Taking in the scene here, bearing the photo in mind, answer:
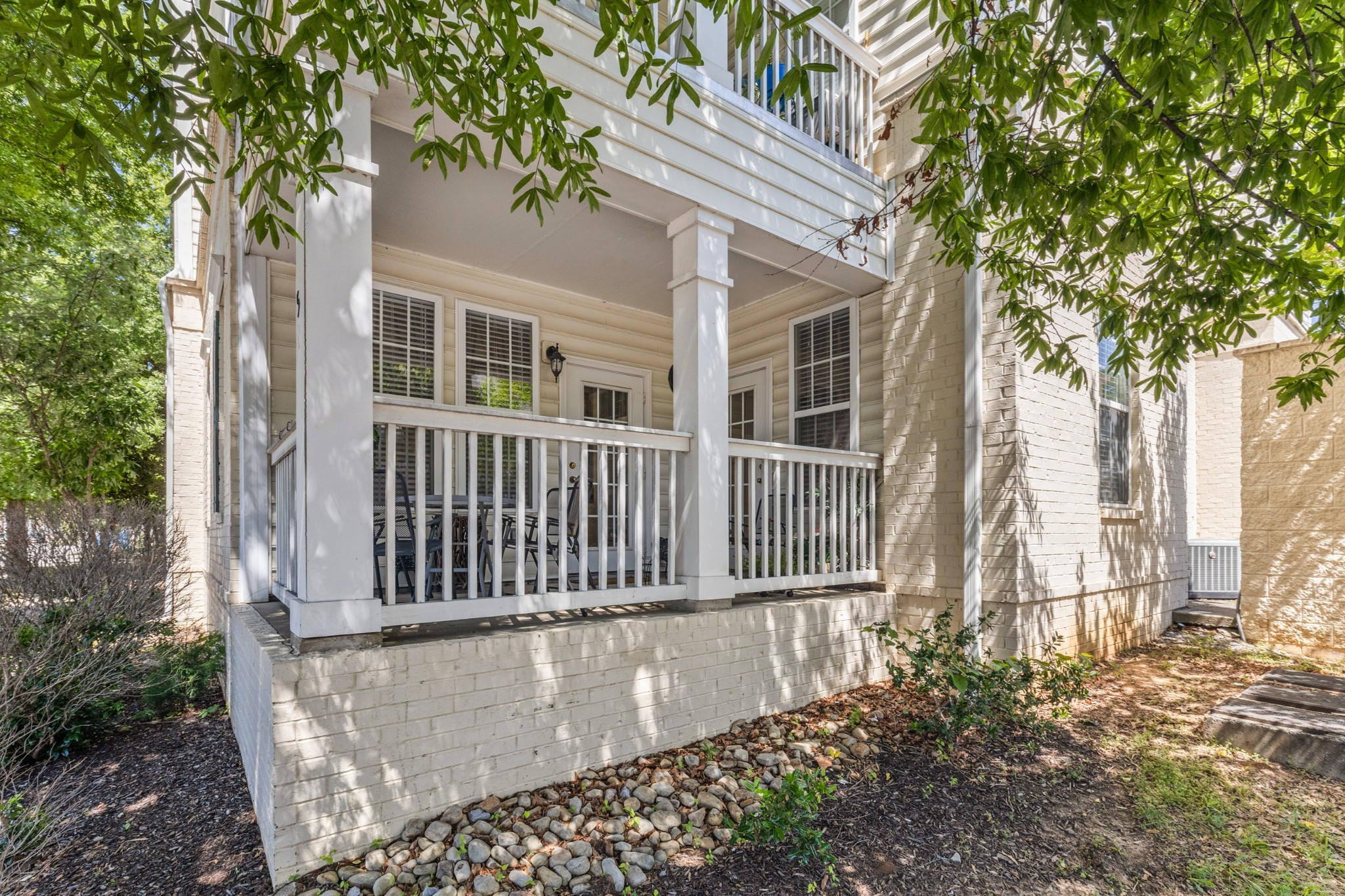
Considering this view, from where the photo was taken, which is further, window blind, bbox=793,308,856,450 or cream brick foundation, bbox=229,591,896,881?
window blind, bbox=793,308,856,450

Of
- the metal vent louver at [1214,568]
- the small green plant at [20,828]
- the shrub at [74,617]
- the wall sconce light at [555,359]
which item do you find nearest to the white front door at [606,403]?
the wall sconce light at [555,359]

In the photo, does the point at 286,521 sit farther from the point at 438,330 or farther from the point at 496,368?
the point at 496,368

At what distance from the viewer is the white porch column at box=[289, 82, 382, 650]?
2674 millimetres

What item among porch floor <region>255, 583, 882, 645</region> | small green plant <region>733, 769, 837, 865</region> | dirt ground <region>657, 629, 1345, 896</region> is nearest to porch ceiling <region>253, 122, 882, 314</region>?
porch floor <region>255, 583, 882, 645</region>

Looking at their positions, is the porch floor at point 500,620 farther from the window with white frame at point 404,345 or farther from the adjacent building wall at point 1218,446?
the adjacent building wall at point 1218,446

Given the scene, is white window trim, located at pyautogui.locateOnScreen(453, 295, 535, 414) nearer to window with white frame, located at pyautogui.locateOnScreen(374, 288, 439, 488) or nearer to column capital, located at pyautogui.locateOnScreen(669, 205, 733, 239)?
window with white frame, located at pyautogui.locateOnScreen(374, 288, 439, 488)

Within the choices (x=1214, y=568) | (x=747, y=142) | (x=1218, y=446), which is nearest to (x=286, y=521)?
(x=747, y=142)

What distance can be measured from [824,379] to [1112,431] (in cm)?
275

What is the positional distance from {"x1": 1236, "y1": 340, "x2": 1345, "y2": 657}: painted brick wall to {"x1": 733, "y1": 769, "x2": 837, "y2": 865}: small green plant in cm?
548

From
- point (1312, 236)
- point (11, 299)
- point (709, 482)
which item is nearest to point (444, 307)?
point (709, 482)

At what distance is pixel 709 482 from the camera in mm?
3973

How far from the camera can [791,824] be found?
2658 millimetres

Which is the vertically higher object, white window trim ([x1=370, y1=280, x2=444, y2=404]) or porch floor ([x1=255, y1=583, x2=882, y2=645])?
white window trim ([x1=370, y1=280, x2=444, y2=404])

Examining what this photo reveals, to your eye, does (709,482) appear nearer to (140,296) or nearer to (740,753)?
(740,753)
